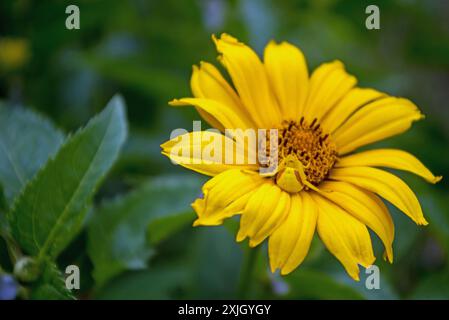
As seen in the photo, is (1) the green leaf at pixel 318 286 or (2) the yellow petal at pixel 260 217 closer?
(2) the yellow petal at pixel 260 217

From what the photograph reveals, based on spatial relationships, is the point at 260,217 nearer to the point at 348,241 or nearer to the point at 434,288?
the point at 348,241

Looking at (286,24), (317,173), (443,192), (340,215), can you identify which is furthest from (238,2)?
(340,215)

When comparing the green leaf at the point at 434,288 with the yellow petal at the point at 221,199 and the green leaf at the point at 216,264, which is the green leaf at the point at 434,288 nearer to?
the green leaf at the point at 216,264

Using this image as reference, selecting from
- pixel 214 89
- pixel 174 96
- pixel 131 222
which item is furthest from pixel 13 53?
pixel 214 89

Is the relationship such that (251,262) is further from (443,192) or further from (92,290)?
(443,192)

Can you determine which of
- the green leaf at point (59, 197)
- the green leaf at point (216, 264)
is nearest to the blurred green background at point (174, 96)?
the green leaf at point (216, 264)

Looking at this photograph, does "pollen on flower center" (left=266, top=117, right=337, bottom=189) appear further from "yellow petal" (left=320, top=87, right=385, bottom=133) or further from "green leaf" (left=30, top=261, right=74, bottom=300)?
"green leaf" (left=30, top=261, right=74, bottom=300)

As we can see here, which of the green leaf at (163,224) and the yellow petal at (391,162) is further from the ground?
the yellow petal at (391,162)
